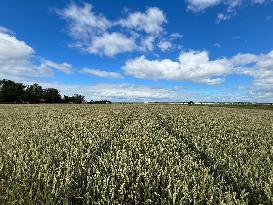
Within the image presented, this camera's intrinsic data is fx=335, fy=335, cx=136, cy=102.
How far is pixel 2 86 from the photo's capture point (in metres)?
131

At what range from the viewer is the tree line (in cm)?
12644

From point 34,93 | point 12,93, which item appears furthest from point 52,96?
point 12,93

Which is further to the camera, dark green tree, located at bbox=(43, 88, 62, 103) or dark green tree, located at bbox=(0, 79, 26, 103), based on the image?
dark green tree, located at bbox=(43, 88, 62, 103)

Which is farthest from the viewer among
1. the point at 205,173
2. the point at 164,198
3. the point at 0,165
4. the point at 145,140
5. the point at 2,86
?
the point at 2,86

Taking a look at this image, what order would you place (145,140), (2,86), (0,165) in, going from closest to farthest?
(0,165) < (145,140) < (2,86)

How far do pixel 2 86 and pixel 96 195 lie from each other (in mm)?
136527

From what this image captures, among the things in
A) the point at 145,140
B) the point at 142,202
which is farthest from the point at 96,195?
the point at 145,140

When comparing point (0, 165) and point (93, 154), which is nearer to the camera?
point (0, 165)

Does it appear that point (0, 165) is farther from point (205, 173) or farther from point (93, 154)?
point (205, 173)

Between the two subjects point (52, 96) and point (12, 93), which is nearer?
point (12, 93)

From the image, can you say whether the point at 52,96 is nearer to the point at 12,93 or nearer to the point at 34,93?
the point at 34,93

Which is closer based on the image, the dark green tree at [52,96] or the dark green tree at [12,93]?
the dark green tree at [12,93]

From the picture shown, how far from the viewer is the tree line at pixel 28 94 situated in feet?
415

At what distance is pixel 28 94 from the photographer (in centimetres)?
13075
